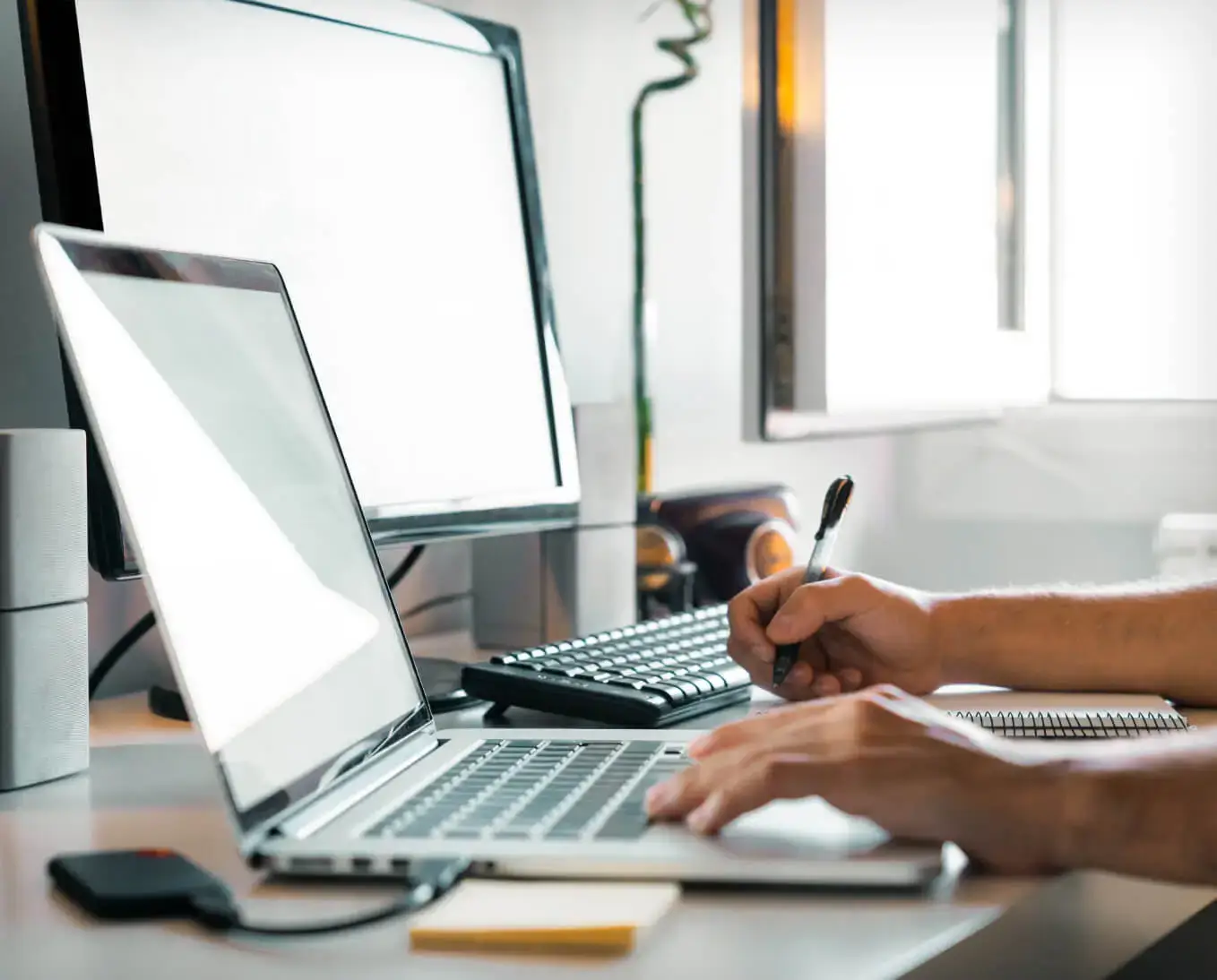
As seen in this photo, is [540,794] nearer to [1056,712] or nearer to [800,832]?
[800,832]

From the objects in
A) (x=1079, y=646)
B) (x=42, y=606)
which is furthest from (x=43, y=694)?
(x=1079, y=646)

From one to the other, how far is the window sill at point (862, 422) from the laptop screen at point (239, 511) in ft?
1.44

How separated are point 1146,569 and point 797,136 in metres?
1.20

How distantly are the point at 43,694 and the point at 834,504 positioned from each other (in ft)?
1.75

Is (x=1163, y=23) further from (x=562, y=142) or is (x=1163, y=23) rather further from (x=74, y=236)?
(x=74, y=236)

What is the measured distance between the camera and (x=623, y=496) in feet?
4.05

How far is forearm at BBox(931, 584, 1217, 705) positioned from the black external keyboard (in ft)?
0.50

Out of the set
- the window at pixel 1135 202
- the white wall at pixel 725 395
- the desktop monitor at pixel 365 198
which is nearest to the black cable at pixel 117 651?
the desktop monitor at pixel 365 198

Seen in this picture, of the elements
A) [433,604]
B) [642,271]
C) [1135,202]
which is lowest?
[433,604]

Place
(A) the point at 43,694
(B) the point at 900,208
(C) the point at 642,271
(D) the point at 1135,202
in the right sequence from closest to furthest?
(A) the point at 43,694 < (B) the point at 900,208 < (C) the point at 642,271 < (D) the point at 1135,202

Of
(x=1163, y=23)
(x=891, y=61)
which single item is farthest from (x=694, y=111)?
(x=1163, y=23)

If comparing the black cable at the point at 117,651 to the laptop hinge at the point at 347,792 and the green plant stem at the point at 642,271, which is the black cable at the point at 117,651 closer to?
the laptop hinge at the point at 347,792

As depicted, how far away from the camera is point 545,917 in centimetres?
50

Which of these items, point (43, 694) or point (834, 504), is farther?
point (834, 504)
